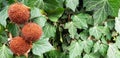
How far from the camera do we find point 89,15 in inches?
46.9

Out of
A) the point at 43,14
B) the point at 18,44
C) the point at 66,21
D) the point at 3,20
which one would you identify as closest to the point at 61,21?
the point at 66,21

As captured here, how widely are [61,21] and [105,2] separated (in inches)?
7.8

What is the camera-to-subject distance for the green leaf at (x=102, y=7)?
1119 mm

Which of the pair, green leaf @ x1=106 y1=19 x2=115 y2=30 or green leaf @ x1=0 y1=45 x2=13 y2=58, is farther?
green leaf @ x1=106 y1=19 x2=115 y2=30

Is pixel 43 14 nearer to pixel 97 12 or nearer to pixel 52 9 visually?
pixel 52 9

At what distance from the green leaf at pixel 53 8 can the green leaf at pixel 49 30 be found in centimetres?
4

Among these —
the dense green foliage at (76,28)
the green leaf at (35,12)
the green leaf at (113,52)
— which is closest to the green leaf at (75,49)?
the dense green foliage at (76,28)

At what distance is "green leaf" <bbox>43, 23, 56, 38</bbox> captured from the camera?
3.69 feet

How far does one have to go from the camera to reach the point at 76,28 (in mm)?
1172

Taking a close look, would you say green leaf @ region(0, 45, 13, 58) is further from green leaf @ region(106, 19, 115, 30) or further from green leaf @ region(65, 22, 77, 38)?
green leaf @ region(106, 19, 115, 30)

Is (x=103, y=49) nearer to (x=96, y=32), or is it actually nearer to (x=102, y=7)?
(x=96, y=32)

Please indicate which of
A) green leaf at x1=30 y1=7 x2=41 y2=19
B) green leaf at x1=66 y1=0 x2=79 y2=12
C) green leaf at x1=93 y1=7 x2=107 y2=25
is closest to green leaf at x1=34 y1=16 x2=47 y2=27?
green leaf at x1=30 y1=7 x2=41 y2=19

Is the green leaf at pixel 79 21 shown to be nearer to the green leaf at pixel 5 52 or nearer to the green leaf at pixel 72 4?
the green leaf at pixel 72 4

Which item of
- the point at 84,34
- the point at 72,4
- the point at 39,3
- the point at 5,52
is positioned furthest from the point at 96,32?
the point at 5,52
